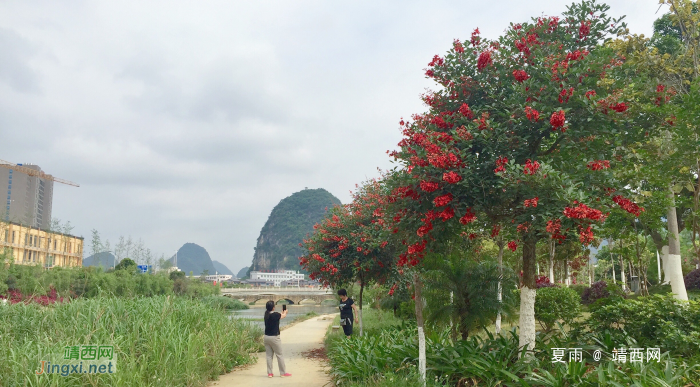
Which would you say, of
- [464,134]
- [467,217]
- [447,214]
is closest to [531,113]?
[464,134]

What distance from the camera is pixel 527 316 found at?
693 centimetres

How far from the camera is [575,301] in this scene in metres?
14.3

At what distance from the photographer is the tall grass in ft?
21.7

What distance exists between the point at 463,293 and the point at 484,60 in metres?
5.19

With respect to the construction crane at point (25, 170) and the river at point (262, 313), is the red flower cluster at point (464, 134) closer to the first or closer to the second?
the river at point (262, 313)

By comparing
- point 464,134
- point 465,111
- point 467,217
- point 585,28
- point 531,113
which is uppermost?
point 585,28

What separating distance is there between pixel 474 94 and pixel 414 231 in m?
2.29

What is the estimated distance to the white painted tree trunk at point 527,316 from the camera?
6.91 meters

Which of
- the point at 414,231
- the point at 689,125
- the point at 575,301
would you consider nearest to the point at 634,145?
the point at 689,125

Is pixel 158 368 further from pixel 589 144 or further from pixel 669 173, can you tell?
pixel 669 173

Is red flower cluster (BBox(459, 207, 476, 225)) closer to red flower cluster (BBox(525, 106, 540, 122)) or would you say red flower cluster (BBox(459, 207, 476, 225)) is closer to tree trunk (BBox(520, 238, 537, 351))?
tree trunk (BBox(520, 238, 537, 351))

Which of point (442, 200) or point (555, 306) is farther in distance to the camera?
point (555, 306)

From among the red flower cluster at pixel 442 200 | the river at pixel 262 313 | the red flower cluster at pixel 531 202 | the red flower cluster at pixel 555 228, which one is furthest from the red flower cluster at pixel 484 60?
the river at pixel 262 313

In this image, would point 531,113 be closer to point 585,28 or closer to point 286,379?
point 585,28
